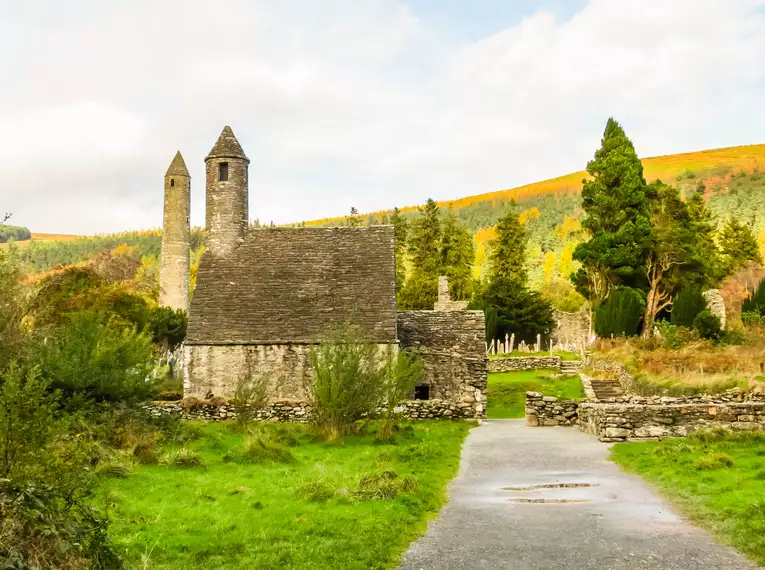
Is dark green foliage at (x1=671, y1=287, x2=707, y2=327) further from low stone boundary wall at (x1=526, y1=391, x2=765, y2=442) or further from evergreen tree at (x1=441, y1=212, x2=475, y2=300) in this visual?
evergreen tree at (x1=441, y1=212, x2=475, y2=300)

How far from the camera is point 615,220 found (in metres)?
48.8

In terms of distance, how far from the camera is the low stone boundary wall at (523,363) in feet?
152

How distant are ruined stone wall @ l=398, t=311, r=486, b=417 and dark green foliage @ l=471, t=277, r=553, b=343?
25.0 metres

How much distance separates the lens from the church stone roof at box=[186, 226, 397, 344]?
103 feet

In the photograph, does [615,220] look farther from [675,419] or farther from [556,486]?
[556,486]

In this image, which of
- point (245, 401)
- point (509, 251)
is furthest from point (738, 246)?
point (245, 401)

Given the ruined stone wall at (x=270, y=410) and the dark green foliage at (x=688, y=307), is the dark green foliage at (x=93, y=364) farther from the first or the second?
the dark green foliage at (x=688, y=307)

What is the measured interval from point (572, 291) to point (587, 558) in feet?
254

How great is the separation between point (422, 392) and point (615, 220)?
22.4 metres

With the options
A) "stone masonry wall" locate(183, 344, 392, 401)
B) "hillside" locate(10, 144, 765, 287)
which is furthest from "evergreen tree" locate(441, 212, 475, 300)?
"stone masonry wall" locate(183, 344, 392, 401)

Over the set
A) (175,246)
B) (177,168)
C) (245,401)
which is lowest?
(245,401)

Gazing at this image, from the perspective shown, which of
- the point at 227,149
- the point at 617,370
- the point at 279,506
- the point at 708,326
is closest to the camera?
the point at 279,506

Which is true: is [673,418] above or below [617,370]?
below

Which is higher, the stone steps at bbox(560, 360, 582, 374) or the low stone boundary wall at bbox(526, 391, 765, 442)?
the stone steps at bbox(560, 360, 582, 374)
